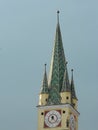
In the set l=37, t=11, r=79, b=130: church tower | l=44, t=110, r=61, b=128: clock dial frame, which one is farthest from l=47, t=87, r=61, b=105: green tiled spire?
l=44, t=110, r=61, b=128: clock dial frame

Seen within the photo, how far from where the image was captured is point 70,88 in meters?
123

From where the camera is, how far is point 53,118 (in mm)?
119375

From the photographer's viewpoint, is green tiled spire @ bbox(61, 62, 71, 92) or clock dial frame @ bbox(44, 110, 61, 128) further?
green tiled spire @ bbox(61, 62, 71, 92)

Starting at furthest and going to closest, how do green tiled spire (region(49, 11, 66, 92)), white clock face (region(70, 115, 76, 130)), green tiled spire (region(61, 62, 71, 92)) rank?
green tiled spire (region(49, 11, 66, 92)), green tiled spire (region(61, 62, 71, 92)), white clock face (region(70, 115, 76, 130))

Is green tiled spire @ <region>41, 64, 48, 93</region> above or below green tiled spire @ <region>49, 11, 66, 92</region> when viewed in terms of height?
below

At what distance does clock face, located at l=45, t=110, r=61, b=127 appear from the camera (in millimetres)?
119250

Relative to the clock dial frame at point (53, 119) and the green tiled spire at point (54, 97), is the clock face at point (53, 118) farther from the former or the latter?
the green tiled spire at point (54, 97)

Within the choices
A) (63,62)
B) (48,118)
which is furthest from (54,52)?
(48,118)

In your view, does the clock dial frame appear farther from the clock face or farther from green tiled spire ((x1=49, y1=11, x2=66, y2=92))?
green tiled spire ((x1=49, y1=11, x2=66, y2=92))

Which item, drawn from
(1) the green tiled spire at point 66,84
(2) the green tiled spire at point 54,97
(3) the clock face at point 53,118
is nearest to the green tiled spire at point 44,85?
(2) the green tiled spire at point 54,97

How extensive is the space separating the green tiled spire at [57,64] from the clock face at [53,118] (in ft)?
11.0

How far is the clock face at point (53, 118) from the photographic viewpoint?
11925cm

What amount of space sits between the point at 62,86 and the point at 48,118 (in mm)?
4752

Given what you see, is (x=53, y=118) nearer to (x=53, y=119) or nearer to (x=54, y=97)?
(x=53, y=119)
